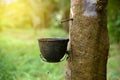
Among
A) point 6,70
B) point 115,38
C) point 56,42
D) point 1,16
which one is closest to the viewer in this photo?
point 56,42

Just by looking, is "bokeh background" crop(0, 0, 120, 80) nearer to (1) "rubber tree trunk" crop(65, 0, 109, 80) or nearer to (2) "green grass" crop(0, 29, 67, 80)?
(2) "green grass" crop(0, 29, 67, 80)

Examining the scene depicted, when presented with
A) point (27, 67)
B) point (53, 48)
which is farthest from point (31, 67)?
point (53, 48)

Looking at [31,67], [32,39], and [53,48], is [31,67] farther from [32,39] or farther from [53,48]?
[32,39]

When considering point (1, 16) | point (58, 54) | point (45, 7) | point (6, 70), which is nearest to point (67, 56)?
point (58, 54)

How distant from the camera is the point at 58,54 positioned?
4.08m

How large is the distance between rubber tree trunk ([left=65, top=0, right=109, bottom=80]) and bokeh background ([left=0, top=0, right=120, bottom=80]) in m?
0.77

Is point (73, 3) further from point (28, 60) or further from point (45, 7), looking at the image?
point (45, 7)

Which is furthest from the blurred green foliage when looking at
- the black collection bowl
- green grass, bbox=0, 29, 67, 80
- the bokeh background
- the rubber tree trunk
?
the black collection bowl

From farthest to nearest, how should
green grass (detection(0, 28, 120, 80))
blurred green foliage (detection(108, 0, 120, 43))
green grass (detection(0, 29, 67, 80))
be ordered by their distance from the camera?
blurred green foliage (detection(108, 0, 120, 43)) < green grass (detection(0, 28, 120, 80)) < green grass (detection(0, 29, 67, 80))

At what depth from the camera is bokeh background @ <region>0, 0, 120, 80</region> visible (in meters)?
6.86

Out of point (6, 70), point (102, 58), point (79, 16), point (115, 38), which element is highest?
point (79, 16)

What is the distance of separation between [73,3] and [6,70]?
1971 millimetres

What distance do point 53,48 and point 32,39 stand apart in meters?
9.61

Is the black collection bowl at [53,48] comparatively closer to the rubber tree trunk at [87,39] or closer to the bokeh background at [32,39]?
the rubber tree trunk at [87,39]
